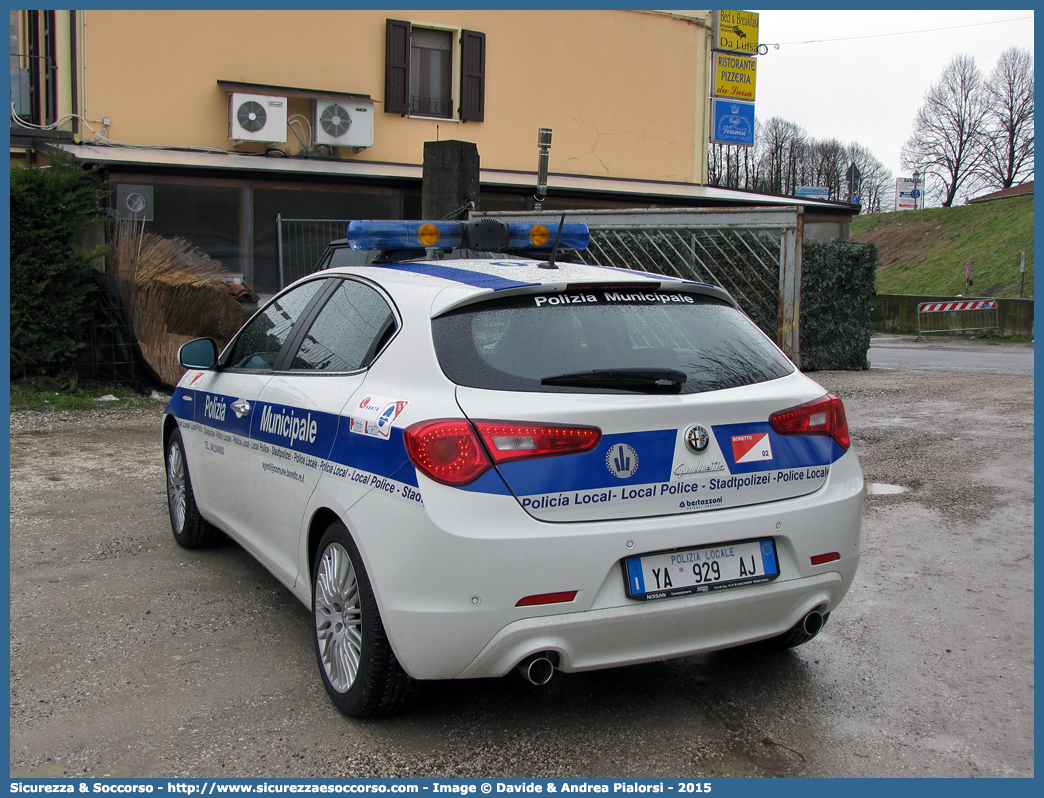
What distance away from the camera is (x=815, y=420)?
3471 millimetres

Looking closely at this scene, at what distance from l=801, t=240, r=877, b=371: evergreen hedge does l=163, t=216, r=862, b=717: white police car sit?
12275 millimetres

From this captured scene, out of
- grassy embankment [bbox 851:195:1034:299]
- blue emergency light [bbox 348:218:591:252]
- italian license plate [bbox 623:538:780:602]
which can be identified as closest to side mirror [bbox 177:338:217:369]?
blue emergency light [bbox 348:218:591:252]

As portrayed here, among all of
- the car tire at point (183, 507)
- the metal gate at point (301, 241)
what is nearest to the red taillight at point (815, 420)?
the car tire at point (183, 507)

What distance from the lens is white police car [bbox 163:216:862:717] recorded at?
2.96m

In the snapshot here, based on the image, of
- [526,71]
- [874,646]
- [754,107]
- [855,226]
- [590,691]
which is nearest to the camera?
[590,691]

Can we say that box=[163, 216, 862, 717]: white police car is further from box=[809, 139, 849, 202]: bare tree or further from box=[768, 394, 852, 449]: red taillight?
box=[809, 139, 849, 202]: bare tree

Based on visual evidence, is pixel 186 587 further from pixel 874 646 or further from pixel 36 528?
pixel 874 646

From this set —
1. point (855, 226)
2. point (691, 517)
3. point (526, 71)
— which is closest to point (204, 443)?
point (691, 517)

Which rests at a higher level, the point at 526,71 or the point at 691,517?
the point at 526,71

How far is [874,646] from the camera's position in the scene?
4082 millimetres

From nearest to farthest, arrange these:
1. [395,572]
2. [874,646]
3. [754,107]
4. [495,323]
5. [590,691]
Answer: [395,572] → [495,323] → [590,691] → [874,646] → [754,107]

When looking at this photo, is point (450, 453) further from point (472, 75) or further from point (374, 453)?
point (472, 75)

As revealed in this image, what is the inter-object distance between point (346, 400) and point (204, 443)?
175 centimetres

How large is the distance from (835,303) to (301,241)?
8.52 m
